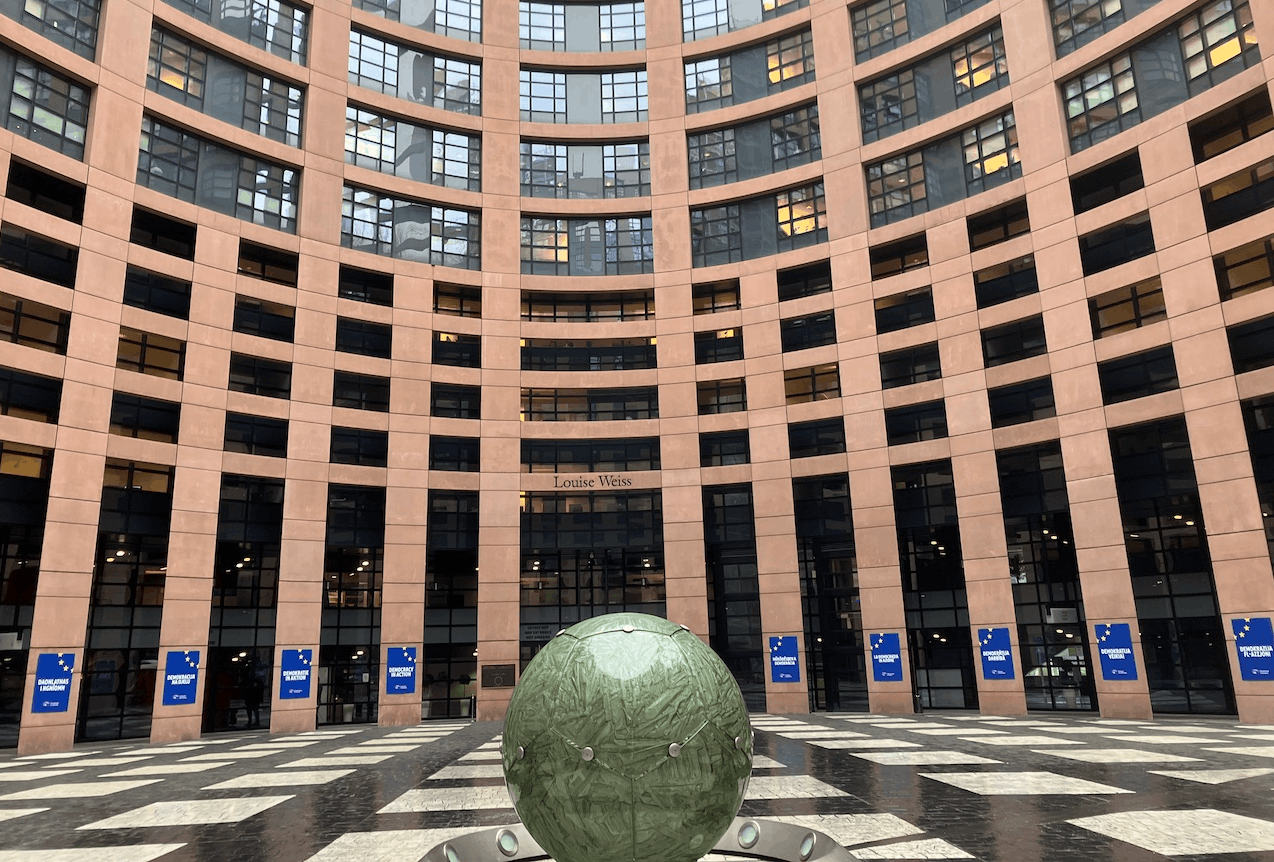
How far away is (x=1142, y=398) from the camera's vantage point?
26000 millimetres

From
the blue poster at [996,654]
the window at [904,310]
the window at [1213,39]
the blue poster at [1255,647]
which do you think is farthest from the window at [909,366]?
the blue poster at [1255,647]

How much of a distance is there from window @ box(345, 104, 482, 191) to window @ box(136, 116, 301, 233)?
363cm

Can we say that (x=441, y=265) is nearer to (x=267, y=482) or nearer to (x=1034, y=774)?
(x=267, y=482)

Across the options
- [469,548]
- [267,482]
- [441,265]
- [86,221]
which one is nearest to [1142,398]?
[469,548]

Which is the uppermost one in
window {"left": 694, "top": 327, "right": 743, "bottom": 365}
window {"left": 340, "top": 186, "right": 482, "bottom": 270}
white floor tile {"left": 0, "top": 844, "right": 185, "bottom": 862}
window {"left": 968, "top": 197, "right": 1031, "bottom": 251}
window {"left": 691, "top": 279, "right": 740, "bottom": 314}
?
window {"left": 340, "top": 186, "right": 482, "bottom": 270}

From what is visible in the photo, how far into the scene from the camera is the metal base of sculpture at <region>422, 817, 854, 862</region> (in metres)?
6.43

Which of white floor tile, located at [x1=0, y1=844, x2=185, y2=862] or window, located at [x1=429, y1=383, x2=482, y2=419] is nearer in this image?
white floor tile, located at [x1=0, y1=844, x2=185, y2=862]

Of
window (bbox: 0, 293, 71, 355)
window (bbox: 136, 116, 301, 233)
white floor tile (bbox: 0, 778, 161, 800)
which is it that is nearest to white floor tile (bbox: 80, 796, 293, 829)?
white floor tile (bbox: 0, 778, 161, 800)

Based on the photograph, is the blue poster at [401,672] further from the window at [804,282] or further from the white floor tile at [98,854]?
the window at [804,282]

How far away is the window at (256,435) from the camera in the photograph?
31266 millimetres

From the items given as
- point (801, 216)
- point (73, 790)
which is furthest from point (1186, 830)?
point (801, 216)

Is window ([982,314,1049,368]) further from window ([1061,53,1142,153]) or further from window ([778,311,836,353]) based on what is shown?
window ([1061,53,1142,153])

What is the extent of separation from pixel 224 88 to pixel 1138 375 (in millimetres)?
38321

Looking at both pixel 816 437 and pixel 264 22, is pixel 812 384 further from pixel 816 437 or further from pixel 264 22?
pixel 264 22
